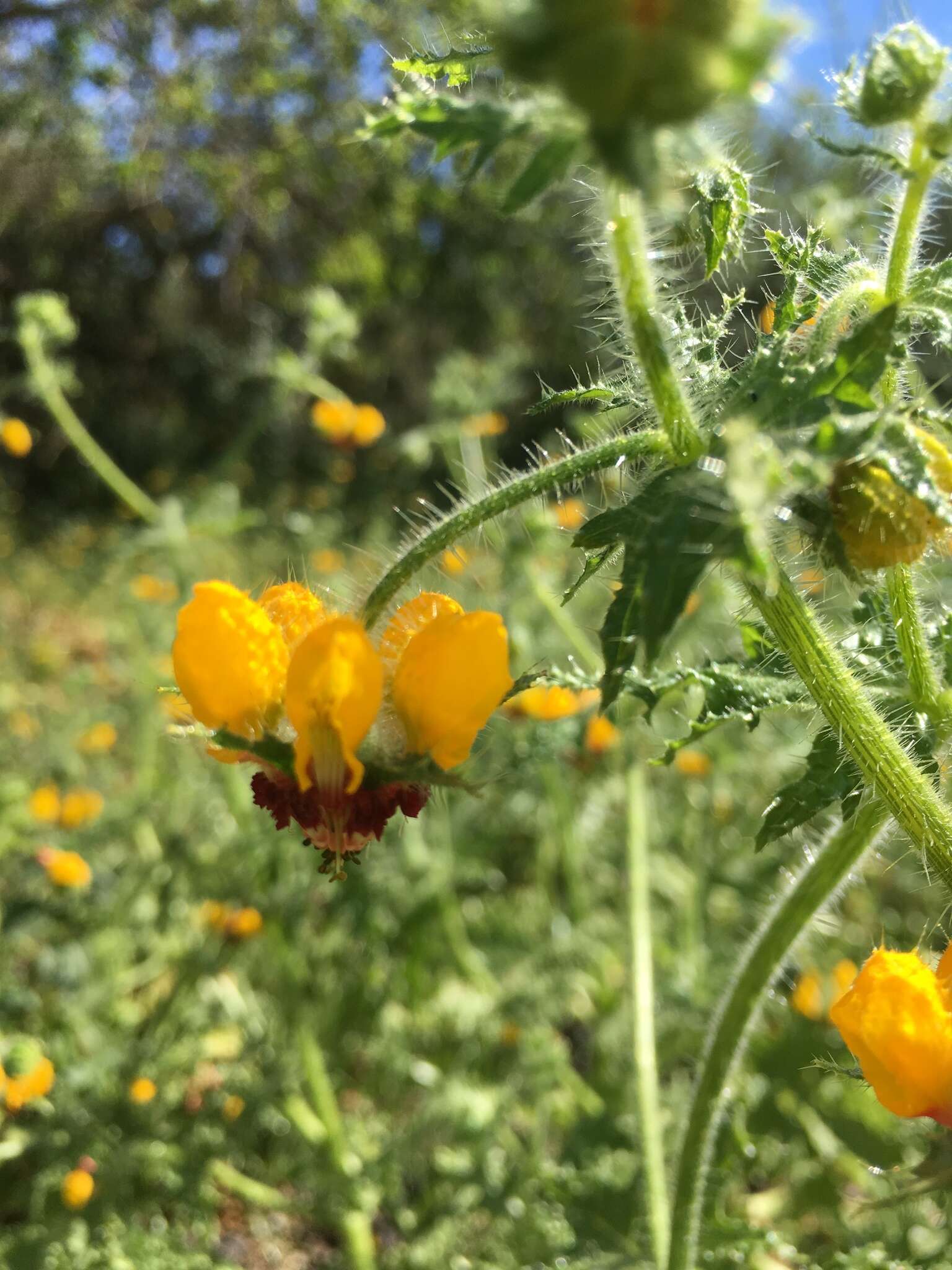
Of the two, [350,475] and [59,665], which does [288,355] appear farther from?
[350,475]

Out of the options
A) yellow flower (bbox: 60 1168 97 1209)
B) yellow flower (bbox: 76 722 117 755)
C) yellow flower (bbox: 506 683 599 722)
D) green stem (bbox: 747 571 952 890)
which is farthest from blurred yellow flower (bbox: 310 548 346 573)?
green stem (bbox: 747 571 952 890)

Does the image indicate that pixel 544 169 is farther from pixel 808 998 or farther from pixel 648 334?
pixel 808 998

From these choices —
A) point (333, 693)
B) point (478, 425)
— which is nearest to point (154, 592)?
point (478, 425)

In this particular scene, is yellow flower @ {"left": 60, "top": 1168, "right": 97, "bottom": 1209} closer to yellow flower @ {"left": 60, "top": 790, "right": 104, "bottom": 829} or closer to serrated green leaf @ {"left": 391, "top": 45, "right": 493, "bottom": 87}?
yellow flower @ {"left": 60, "top": 790, "right": 104, "bottom": 829}

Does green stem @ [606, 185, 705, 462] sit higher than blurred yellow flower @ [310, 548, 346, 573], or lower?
higher

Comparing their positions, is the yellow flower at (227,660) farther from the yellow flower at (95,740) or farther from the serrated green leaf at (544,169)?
the yellow flower at (95,740)

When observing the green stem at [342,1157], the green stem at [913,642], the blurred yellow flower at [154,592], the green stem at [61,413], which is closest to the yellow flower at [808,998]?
the green stem at [342,1157]
